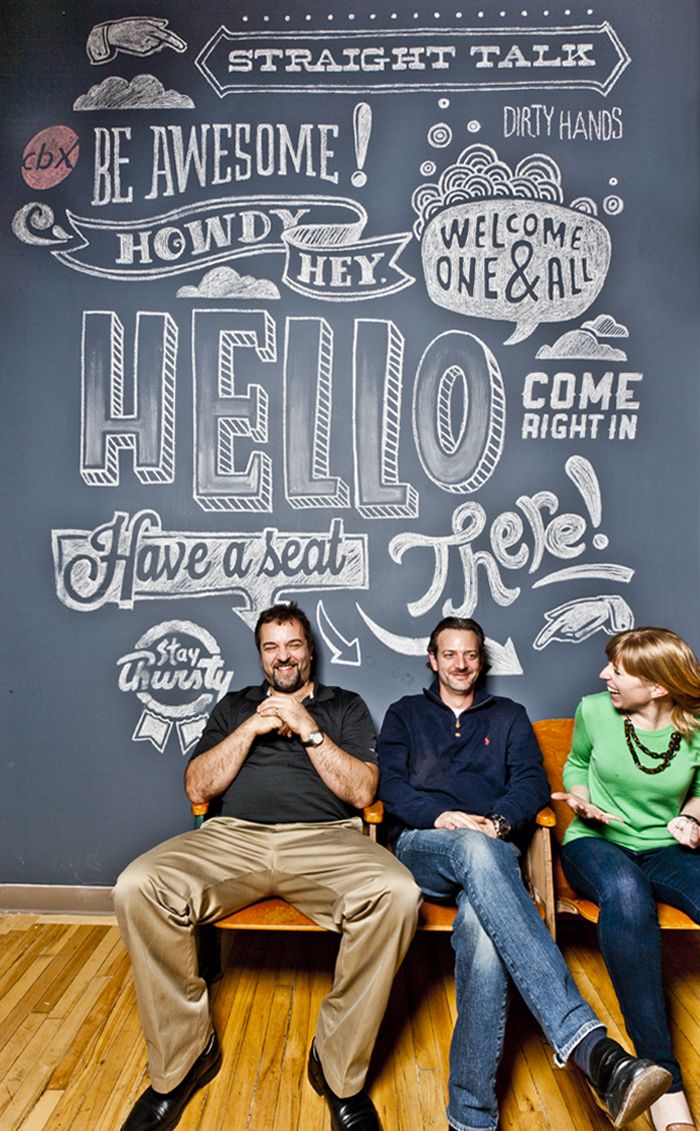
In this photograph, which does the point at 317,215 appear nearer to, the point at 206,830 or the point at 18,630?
the point at 18,630

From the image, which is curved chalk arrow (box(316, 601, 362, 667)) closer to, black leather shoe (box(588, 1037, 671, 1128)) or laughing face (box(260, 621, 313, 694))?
laughing face (box(260, 621, 313, 694))

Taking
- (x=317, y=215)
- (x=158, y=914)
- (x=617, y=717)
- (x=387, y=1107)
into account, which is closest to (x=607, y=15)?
(x=317, y=215)

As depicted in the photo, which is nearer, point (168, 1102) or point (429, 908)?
point (168, 1102)

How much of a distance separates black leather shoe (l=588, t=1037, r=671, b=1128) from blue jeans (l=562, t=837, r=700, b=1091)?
0.24m

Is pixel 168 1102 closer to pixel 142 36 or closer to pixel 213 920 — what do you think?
pixel 213 920

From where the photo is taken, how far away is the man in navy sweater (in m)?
2.22

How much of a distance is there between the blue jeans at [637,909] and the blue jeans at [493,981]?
193 millimetres

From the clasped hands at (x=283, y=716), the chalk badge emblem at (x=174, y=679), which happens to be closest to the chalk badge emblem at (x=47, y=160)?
the chalk badge emblem at (x=174, y=679)

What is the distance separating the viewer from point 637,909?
2504mm

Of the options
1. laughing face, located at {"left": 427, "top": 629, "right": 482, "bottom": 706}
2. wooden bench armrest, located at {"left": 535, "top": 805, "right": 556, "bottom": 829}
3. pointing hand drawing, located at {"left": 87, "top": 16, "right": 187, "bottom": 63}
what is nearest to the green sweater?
wooden bench armrest, located at {"left": 535, "top": 805, "right": 556, "bottom": 829}

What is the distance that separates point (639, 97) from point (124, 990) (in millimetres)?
3690

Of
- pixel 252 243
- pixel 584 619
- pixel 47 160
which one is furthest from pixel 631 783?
pixel 47 160

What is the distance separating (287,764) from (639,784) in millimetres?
1097

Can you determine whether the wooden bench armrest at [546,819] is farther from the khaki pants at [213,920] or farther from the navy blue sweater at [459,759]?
the khaki pants at [213,920]
